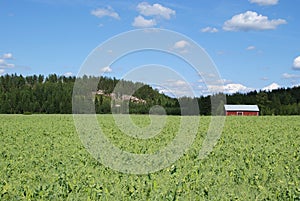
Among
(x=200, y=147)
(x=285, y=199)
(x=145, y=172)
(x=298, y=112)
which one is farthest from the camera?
(x=298, y=112)

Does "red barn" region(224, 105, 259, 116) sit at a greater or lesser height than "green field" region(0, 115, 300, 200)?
greater

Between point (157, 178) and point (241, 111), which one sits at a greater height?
point (241, 111)

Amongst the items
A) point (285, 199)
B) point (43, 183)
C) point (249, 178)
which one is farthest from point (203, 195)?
point (43, 183)

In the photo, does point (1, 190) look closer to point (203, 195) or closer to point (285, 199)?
point (203, 195)

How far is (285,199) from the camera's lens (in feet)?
25.0

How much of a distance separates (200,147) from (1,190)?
868cm

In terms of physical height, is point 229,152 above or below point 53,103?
below

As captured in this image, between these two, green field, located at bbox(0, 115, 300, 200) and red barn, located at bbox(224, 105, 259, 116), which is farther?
red barn, located at bbox(224, 105, 259, 116)

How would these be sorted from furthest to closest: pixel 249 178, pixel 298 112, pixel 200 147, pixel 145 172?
pixel 298 112
pixel 200 147
pixel 145 172
pixel 249 178

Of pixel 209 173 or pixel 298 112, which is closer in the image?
pixel 209 173

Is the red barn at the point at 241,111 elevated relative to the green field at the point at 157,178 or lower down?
elevated

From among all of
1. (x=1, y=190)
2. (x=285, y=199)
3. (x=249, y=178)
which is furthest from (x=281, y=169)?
(x=1, y=190)

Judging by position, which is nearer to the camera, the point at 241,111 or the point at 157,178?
the point at 157,178

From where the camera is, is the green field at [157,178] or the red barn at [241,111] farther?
the red barn at [241,111]
